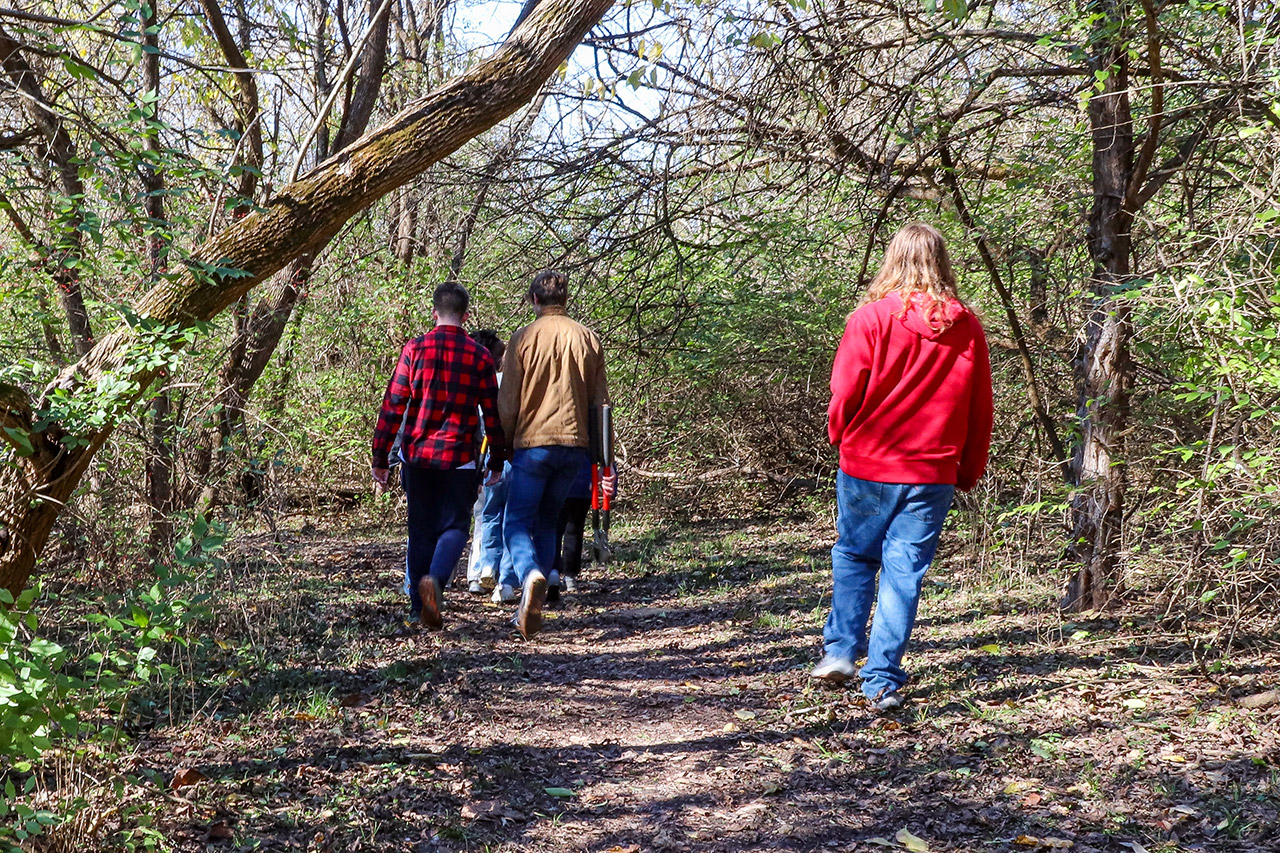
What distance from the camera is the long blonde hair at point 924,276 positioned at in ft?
15.0

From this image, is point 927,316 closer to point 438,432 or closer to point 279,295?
point 438,432

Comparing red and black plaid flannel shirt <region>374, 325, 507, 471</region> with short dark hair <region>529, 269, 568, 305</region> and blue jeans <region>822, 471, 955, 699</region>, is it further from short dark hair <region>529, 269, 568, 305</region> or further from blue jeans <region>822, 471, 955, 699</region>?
blue jeans <region>822, 471, 955, 699</region>

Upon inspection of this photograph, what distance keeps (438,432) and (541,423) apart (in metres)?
0.57

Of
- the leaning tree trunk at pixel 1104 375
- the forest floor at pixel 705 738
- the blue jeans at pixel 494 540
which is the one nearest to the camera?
the forest floor at pixel 705 738

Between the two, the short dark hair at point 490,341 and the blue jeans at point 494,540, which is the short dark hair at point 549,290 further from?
the blue jeans at point 494,540

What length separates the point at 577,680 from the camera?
5637mm

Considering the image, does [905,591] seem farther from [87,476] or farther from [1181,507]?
[87,476]

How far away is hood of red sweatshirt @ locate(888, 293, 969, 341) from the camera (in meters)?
4.55

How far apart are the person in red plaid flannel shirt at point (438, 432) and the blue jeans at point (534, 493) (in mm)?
263

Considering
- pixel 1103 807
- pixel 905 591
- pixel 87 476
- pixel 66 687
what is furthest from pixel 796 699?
pixel 87 476

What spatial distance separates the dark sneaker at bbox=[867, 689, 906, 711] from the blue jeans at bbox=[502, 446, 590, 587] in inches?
81.4

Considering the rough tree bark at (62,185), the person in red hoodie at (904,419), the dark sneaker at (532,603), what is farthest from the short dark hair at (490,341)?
the person in red hoodie at (904,419)

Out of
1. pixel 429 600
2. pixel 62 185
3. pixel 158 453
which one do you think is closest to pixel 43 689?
pixel 429 600

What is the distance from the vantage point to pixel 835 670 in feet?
16.1
